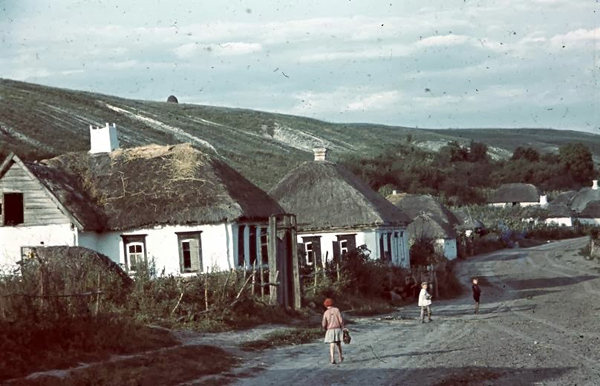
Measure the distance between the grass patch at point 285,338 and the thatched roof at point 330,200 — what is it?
18.9 metres

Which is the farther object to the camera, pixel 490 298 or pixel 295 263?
pixel 490 298

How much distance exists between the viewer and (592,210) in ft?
422

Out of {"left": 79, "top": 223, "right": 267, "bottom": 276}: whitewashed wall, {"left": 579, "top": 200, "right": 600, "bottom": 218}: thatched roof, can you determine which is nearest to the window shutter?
{"left": 79, "top": 223, "right": 267, "bottom": 276}: whitewashed wall

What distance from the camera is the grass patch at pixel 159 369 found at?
18.8 m

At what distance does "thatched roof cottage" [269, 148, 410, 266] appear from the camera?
48.7m

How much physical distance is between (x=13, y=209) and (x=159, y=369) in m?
17.8

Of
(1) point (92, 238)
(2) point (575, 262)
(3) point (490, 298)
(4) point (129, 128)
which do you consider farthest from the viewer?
(4) point (129, 128)

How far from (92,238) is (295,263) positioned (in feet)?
25.0

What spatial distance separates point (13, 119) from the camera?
75.2 m

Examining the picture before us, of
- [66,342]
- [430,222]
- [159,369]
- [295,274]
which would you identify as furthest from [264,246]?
[430,222]

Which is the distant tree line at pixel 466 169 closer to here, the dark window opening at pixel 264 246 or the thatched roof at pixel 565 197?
the thatched roof at pixel 565 197

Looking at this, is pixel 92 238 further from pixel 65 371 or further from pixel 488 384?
pixel 488 384

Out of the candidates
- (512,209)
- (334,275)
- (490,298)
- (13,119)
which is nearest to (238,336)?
(334,275)

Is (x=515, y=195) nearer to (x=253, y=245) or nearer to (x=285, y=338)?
(x=253, y=245)
